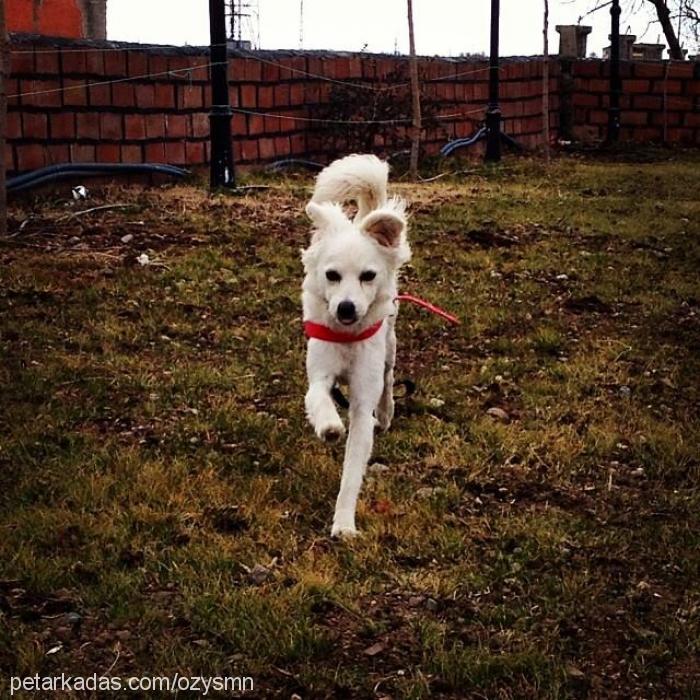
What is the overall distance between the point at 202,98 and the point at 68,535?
9.09m

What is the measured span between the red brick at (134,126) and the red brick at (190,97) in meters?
0.68

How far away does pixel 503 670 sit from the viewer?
317 centimetres

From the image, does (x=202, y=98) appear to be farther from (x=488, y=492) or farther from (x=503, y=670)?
(x=503, y=670)

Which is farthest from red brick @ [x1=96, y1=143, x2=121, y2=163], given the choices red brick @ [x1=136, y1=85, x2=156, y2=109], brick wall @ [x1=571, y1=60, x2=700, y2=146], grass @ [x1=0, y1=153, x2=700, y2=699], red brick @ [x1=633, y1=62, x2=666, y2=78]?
red brick @ [x1=633, y1=62, x2=666, y2=78]

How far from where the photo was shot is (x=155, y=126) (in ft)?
38.2

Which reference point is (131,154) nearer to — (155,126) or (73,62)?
(155,126)

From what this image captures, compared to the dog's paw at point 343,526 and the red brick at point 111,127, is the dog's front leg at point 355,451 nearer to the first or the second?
the dog's paw at point 343,526

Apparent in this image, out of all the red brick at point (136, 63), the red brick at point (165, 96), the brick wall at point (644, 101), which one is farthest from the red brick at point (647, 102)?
the red brick at point (136, 63)

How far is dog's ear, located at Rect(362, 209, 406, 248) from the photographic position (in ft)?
14.2

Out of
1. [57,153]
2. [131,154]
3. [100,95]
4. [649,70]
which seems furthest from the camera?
[649,70]

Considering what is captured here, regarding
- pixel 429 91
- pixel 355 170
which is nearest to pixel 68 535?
pixel 355 170

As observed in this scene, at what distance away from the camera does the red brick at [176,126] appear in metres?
11.8

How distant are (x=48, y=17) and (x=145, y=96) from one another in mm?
8277

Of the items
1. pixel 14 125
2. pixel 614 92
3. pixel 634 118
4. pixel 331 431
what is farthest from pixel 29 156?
pixel 634 118
